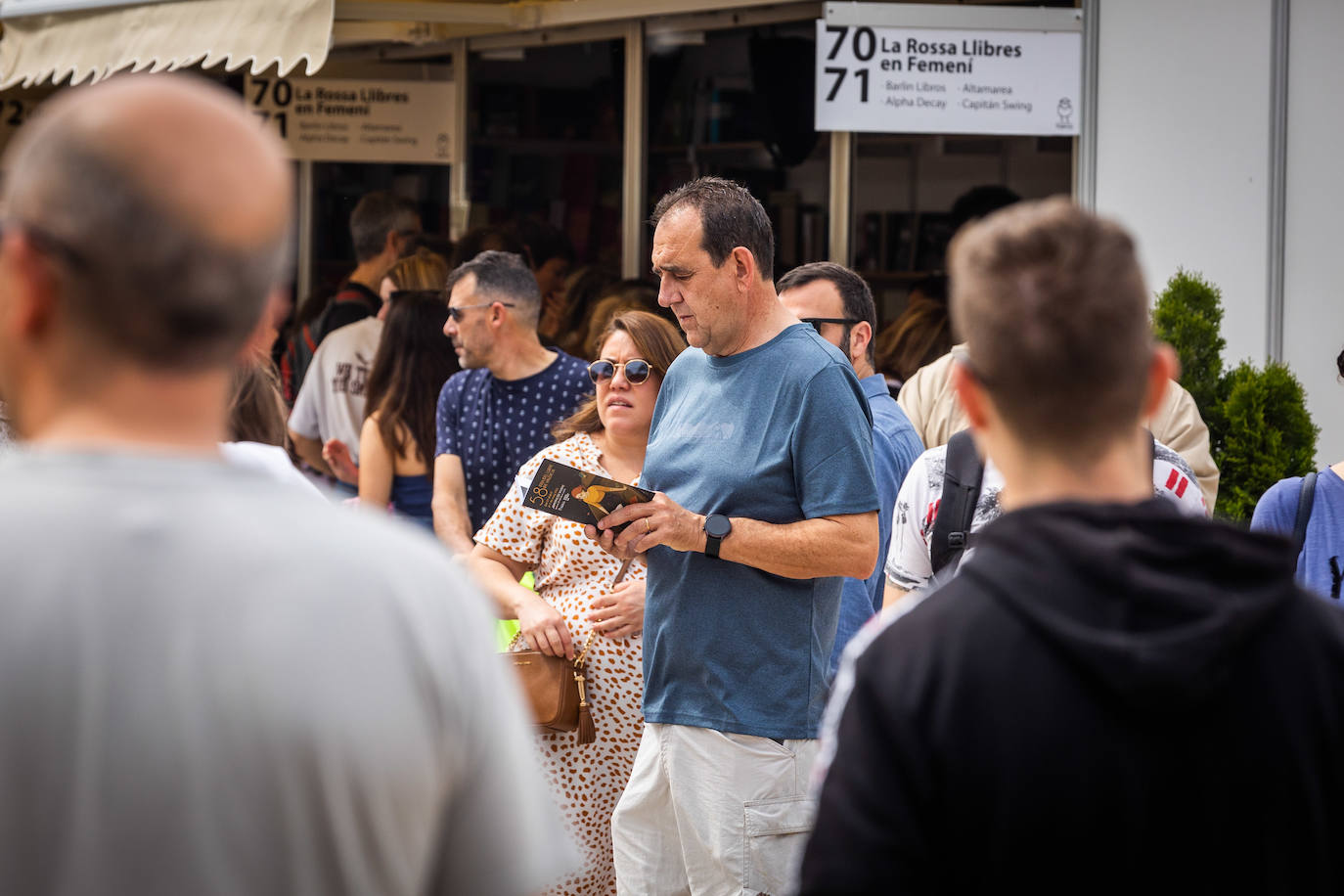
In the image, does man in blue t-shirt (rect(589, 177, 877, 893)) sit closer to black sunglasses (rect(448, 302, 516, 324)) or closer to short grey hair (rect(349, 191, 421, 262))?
black sunglasses (rect(448, 302, 516, 324))

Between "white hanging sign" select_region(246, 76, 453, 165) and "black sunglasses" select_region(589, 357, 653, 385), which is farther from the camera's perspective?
"white hanging sign" select_region(246, 76, 453, 165)

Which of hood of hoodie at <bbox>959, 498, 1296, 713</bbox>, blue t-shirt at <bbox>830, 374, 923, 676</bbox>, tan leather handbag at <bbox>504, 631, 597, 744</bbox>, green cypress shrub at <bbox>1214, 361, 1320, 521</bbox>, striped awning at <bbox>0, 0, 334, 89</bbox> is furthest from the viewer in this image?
striped awning at <bbox>0, 0, 334, 89</bbox>

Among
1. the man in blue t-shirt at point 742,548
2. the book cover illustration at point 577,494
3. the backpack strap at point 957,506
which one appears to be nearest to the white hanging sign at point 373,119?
the man in blue t-shirt at point 742,548

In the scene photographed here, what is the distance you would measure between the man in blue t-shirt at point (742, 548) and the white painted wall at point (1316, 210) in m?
3.03

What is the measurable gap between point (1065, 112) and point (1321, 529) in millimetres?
2809

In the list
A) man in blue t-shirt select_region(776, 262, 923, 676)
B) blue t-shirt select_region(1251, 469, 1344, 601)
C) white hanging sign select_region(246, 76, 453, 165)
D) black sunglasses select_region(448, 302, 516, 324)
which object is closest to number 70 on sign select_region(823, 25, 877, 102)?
man in blue t-shirt select_region(776, 262, 923, 676)

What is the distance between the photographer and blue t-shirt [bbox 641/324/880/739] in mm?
3221

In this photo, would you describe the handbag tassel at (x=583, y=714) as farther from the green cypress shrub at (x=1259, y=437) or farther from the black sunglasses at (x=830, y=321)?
the green cypress shrub at (x=1259, y=437)

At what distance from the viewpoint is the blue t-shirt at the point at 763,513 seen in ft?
10.6

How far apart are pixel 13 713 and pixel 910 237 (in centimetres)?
653

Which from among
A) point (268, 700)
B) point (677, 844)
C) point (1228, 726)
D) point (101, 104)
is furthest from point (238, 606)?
point (677, 844)

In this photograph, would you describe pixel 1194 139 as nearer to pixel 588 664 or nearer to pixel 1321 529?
pixel 1321 529

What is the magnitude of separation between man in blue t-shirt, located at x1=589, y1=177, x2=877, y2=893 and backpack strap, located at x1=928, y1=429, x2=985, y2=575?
0.75ft

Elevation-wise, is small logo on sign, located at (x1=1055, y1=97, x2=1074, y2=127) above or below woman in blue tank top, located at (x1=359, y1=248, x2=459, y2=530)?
above
